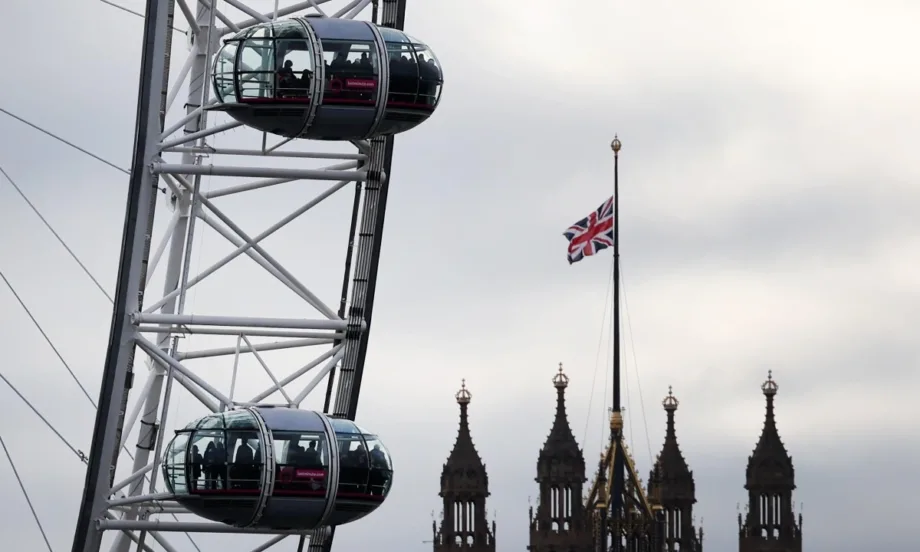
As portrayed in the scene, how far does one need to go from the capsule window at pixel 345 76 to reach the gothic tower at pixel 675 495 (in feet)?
267

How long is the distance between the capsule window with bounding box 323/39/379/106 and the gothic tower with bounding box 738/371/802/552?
7967cm

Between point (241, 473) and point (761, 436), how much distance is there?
83.2m

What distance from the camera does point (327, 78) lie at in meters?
51.1

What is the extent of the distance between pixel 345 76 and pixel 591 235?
60.8 meters

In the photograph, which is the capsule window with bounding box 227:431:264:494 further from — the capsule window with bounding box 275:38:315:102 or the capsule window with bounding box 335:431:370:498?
the capsule window with bounding box 275:38:315:102

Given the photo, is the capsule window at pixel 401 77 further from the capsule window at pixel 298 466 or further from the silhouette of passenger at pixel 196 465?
the silhouette of passenger at pixel 196 465

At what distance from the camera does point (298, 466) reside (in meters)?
49.7

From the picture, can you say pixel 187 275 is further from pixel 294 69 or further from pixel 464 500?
pixel 464 500

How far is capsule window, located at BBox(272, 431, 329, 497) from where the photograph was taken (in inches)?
1956

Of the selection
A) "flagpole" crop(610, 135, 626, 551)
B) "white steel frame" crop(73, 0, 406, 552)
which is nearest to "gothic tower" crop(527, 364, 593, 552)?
"flagpole" crop(610, 135, 626, 551)

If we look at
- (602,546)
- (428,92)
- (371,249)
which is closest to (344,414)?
(371,249)

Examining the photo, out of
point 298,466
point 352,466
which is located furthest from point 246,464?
point 352,466

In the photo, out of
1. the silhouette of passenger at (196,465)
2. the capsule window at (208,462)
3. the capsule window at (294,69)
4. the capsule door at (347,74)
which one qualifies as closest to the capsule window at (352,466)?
the capsule window at (208,462)

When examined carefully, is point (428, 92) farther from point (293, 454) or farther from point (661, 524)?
point (661, 524)
